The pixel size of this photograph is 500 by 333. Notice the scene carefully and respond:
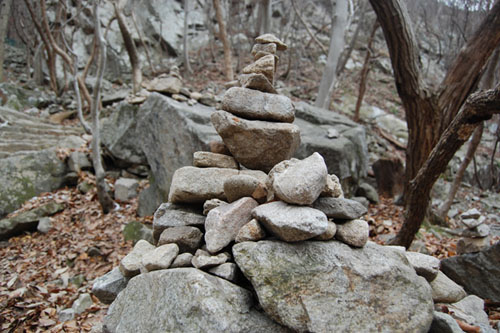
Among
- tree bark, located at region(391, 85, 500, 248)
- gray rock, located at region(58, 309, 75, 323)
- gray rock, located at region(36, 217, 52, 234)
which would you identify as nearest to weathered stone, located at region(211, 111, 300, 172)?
tree bark, located at region(391, 85, 500, 248)

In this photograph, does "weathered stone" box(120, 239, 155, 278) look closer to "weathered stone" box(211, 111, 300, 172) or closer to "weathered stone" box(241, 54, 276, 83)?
"weathered stone" box(211, 111, 300, 172)

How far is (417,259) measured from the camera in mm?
2559

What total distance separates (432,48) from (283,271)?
2774 centimetres

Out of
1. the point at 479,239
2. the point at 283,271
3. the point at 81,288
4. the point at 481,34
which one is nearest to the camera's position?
the point at 283,271

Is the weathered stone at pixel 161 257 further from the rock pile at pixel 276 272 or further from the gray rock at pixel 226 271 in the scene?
the gray rock at pixel 226 271

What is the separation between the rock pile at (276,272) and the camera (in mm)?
1797

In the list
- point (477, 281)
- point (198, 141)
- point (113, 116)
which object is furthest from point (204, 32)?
point (477, 281)

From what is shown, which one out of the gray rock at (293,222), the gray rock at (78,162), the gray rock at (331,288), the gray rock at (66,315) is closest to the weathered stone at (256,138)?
the gray rock at (293,222)

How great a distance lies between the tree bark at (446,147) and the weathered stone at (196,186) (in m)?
2.91

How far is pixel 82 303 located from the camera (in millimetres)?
4086

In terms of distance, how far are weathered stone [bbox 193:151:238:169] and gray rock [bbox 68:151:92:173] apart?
6.78m

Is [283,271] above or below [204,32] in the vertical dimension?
below

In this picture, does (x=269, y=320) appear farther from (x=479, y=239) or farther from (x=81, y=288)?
(x=81, y=288)

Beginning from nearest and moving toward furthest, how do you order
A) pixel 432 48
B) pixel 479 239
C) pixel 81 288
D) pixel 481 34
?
1. pixel 479 239
2. pixel 81 288
3. pixel 481 34
4. pixel 432 48
